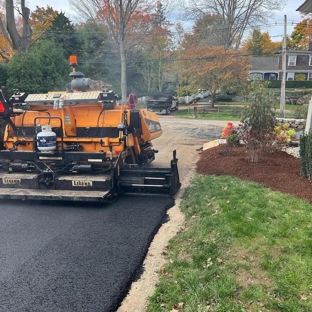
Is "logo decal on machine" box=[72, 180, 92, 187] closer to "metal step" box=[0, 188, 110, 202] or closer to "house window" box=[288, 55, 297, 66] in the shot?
"metal step" box=[0, 188, 110, 202]

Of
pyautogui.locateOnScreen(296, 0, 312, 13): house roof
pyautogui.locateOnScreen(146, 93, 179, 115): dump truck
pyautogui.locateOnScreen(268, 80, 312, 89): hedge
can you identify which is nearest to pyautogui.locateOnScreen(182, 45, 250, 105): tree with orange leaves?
pyautogui.locateOnScreen(146, 93, 179, 115): dump truck

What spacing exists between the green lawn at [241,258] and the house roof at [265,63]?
40221 millimetres

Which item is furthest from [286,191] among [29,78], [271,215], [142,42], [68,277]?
[142,42]

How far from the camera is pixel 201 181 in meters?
7.08

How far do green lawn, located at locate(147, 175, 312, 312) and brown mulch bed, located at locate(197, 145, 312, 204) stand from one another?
470mm

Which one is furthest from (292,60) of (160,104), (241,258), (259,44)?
(241,258)

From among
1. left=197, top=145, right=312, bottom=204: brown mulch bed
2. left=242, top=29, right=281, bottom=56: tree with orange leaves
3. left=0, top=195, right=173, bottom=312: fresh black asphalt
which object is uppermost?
left=242, top=29, right=281, bottom=56: tree with orange leaves

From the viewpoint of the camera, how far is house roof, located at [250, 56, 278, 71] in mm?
42531

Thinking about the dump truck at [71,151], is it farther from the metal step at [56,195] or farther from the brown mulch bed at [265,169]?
the brown mulch bed at [265,169]

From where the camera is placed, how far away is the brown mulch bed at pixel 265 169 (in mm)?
5973

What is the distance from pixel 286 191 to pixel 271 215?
1156 mm

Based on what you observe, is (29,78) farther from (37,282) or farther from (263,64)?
(263,64)

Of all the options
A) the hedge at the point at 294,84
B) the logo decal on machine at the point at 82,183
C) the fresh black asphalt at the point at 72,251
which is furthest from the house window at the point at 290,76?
the logo decal on machine at the point at 82,183

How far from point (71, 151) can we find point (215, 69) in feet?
69.3
